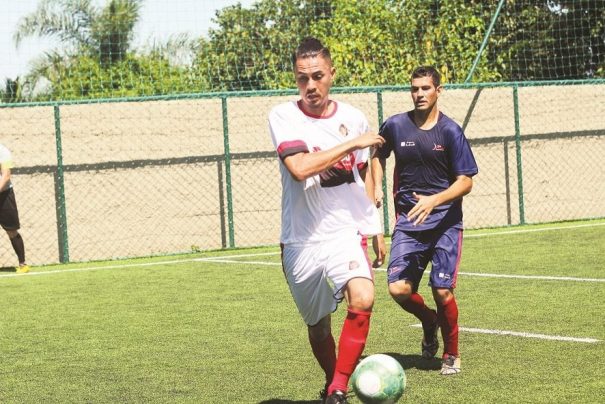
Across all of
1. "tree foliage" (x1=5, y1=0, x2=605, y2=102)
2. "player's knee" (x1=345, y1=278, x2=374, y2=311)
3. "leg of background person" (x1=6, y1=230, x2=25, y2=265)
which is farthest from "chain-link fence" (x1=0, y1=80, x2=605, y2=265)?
"player's knee" (x1=345, y1=278, x2=374, y2=311)

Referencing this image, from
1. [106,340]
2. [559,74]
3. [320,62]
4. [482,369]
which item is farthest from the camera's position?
[559,74]

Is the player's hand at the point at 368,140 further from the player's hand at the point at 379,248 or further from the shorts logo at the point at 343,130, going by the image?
the player's hand at the point at 379,248

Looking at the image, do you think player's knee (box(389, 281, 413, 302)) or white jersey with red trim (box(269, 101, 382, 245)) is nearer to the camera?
white jersey with red trim (box(269, 101, 382, 245))

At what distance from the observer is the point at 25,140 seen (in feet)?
56.9

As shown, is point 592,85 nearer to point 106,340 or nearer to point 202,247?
point 202,247

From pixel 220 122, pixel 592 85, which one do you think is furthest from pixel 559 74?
pixel 220 122

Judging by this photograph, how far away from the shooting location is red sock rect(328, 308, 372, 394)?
6199 millimetres

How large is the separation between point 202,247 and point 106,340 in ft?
29.0

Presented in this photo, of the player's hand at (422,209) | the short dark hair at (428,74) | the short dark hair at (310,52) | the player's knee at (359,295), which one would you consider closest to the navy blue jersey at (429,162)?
the short dark hair at (428,74)

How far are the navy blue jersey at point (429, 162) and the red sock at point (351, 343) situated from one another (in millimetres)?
1854

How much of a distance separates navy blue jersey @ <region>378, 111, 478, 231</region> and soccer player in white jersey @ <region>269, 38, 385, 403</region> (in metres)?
1.56

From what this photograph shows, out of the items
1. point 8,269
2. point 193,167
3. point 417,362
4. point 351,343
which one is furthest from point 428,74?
point 193,167

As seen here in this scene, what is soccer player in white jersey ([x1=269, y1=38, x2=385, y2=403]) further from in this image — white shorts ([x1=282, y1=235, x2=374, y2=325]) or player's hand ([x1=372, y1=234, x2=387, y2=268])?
player's hand ([x1=372, y1=234, x2=387, y2=268])

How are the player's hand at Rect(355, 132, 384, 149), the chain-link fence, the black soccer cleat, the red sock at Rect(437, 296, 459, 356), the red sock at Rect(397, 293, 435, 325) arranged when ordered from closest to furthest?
the player's hand at Rect(355, 132, 384, 149), the black soccer cleat, the red sock at Rect(437, 296, 459, 356), the red sock at Rect(397, 293, 435, 325), the chain-link fence
